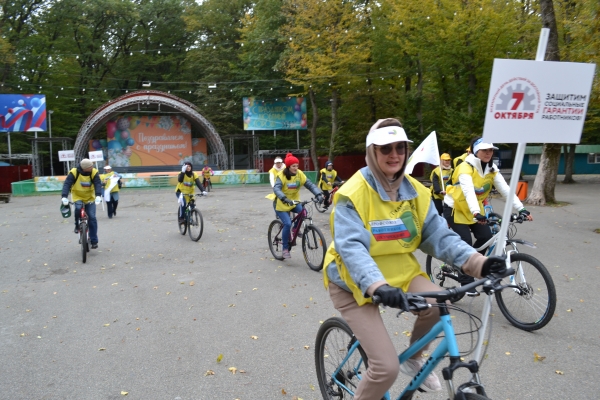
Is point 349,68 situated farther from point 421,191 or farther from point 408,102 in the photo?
point 421,191

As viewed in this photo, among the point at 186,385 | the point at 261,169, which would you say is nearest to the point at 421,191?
the point at 186,385

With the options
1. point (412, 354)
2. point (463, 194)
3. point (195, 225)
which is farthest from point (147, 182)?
point (412, 354)

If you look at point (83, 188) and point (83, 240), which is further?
point (83, 188)

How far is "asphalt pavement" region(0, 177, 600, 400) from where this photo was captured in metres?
4.42

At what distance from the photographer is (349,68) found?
38.2 m

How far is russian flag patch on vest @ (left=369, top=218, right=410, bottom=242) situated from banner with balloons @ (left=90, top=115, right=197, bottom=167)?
147ft

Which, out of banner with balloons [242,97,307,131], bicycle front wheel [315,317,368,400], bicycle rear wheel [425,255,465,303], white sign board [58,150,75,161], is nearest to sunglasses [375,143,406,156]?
bicycle front wheel [315,317,368,400]

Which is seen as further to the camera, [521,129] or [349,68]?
[349,68]

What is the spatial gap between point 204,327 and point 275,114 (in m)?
39.8

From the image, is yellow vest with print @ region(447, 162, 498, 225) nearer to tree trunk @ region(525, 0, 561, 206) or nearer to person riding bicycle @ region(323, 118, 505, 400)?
person riding bicycle @ region(323, 118, 505, 400)

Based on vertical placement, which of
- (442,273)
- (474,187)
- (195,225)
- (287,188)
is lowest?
(195,225)

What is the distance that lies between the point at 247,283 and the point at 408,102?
111ft

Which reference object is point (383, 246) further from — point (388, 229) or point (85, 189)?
point (85, 189)

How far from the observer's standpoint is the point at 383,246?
3.08 meters
